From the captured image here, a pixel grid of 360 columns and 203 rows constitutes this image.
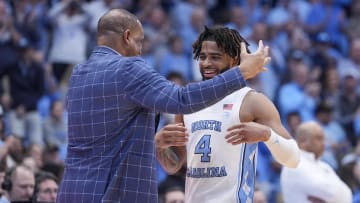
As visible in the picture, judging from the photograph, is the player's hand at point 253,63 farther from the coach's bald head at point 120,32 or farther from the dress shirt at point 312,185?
the dress shirt at point 312,185

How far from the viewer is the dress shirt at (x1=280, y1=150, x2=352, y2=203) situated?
29.0 feet

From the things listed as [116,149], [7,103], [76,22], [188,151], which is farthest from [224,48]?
[76,22]

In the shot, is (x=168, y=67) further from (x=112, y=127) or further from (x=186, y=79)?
(x=112, y=127)

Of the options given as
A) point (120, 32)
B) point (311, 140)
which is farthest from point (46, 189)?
point (120, 32)

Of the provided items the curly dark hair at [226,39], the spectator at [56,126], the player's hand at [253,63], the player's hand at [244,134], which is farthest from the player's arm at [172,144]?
the spectator at [56,126]

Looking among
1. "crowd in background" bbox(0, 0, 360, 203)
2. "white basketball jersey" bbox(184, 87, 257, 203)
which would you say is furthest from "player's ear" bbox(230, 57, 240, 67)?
"crowd in background" bbox(0, 0, 360, 203)

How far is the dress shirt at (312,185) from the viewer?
8.85 meters

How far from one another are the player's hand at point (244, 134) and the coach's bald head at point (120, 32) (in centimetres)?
83

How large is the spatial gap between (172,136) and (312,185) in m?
2.72

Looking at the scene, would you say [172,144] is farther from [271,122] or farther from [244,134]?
[271,122]

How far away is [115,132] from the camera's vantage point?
606cm

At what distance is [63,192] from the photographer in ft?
20.2

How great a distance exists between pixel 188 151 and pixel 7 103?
6.91 metres

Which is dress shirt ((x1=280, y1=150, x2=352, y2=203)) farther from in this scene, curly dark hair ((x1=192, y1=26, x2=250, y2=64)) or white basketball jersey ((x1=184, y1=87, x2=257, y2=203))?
curly dark hair ((x1=192, y1=26, x2=250, y2=64))
